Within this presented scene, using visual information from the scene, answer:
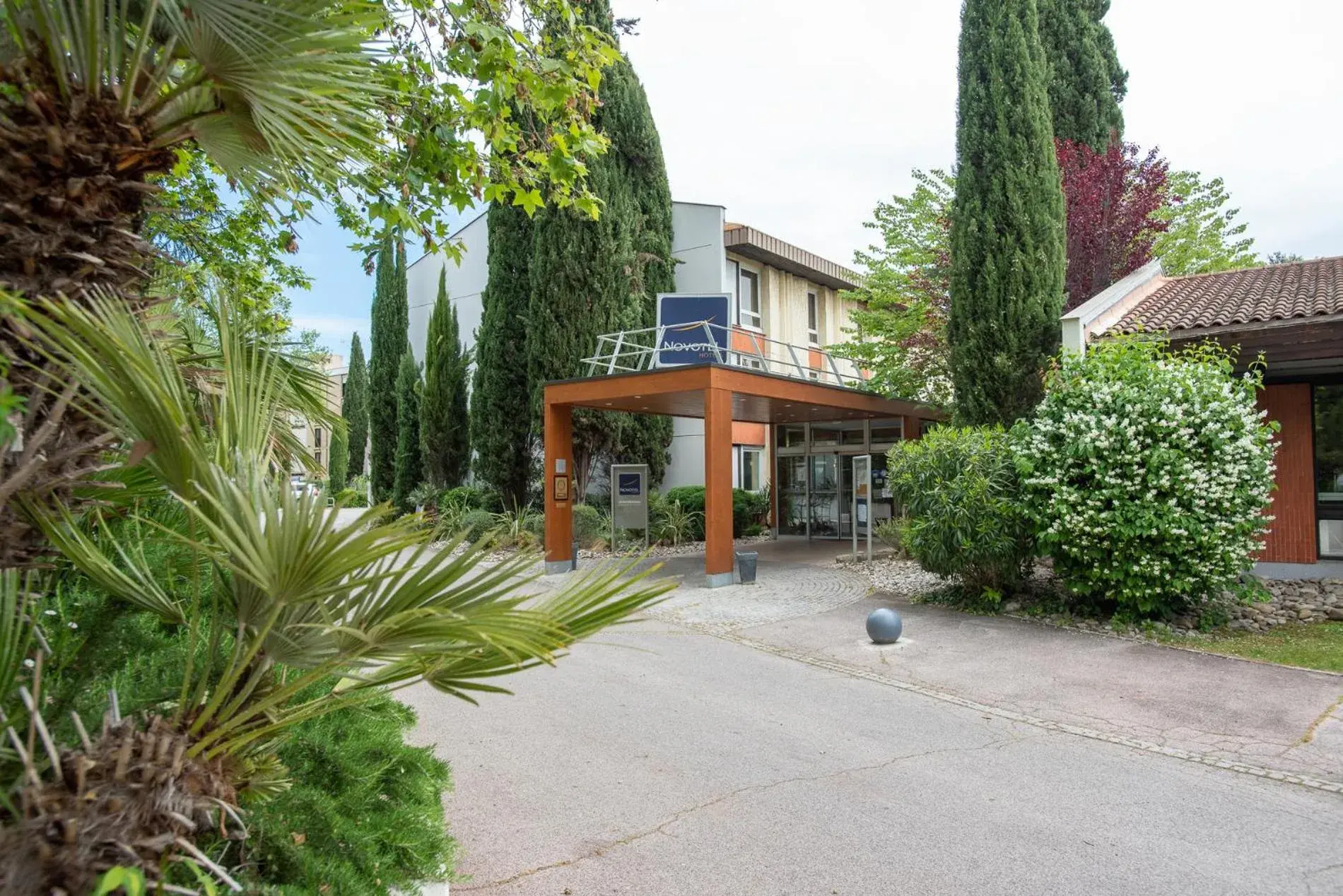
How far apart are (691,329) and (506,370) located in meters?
6.91

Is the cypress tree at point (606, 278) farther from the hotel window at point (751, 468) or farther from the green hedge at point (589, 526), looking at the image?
the hotel window at point (751, 468)

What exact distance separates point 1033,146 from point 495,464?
44.8ft

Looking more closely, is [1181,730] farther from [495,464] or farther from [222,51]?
[495,464]

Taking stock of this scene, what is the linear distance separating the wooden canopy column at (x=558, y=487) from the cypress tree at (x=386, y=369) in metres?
14.0

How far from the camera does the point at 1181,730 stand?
638 cm

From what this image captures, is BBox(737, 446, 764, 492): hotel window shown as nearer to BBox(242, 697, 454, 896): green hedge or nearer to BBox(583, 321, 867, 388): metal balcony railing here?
BBox(583, 321, 867, 388): metal balcony railing

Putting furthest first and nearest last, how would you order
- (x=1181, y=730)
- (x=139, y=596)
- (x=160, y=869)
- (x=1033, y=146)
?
1. (x=1033, y=146)
2. (x=1181, y=730)
3. (x=139, y=596)
4. (x=160, y=869)

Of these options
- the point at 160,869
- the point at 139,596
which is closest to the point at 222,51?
the point at 139,596

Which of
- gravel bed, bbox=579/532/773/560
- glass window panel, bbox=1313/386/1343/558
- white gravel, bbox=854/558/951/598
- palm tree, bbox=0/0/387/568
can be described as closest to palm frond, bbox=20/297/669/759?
palm tree, bbox=0/0/387/568

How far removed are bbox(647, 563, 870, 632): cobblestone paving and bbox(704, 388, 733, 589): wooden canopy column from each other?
1.25 ft

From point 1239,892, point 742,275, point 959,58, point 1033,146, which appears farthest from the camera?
point 742,275

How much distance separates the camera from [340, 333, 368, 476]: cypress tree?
131 feet

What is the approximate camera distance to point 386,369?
97.2ft

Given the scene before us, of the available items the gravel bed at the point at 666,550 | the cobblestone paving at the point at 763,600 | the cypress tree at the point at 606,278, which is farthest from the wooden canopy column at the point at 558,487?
the cypress tree at the point at 606,278
